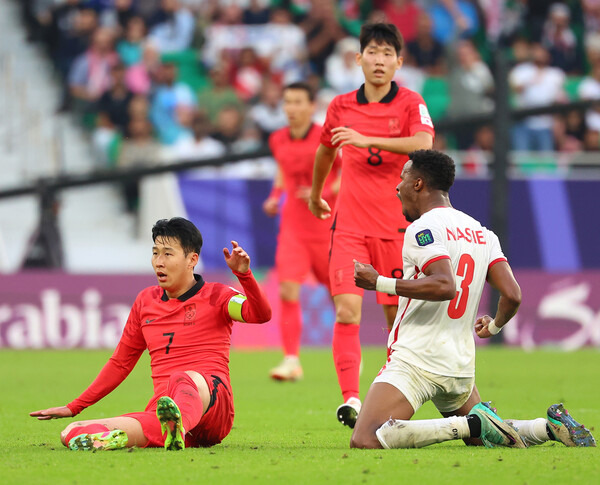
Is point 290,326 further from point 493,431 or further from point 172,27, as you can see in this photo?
point 172,27

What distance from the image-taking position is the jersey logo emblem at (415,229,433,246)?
5465mm

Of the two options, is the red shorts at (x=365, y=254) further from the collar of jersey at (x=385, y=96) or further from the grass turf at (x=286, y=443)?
the grass turf at (x=286, y=443)

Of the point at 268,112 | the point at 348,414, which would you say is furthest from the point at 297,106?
the point at 268,112

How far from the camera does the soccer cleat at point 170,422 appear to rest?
507 cm

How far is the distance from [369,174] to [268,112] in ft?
34.7

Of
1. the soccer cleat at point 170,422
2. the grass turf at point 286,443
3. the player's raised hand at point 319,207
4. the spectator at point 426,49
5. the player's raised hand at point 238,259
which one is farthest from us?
the spectator at point 426,49

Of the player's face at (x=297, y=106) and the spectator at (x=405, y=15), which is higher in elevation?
the spectator at (x=405, y=15)

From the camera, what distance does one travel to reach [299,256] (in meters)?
10.7

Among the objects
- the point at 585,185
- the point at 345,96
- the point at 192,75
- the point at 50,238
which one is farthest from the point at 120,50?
the point at 345,96

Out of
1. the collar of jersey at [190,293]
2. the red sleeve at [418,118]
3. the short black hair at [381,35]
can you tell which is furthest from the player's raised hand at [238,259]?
the short black hair at [381,35]

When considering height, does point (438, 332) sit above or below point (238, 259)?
below

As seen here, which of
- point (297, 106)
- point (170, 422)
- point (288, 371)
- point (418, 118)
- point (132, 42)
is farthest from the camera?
point (132, 42)

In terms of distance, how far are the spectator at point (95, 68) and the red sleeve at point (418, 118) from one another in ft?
36.4

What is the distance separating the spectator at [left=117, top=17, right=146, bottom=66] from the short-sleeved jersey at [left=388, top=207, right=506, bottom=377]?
534 inches
